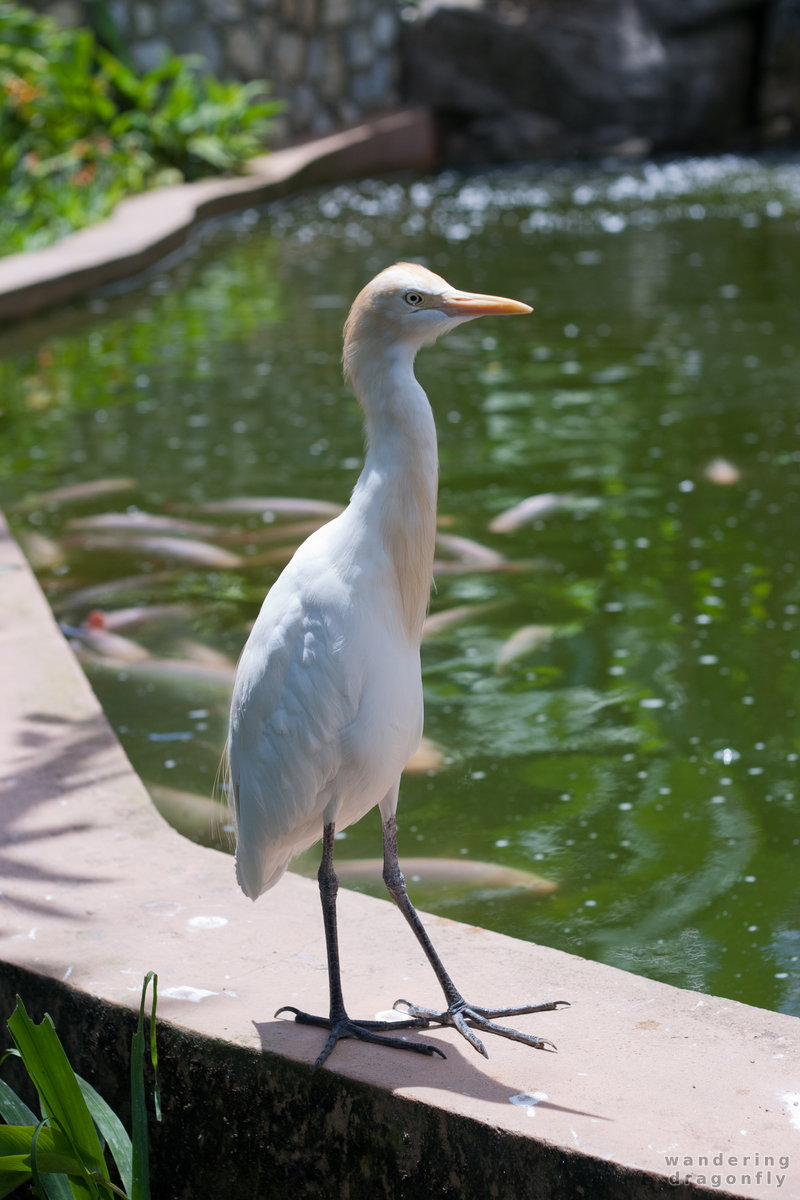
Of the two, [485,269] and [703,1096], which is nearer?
[703,1096]

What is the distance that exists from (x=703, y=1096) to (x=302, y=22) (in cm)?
1538

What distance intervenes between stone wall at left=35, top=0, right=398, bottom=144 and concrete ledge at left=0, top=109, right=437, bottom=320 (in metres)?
0.48

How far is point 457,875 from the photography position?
3.36 m

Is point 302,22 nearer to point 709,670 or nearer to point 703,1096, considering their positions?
point 709,670

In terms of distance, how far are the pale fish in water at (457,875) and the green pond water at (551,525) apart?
35 mm

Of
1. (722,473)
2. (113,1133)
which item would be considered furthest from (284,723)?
(722,473)

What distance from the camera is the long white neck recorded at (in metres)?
2.34

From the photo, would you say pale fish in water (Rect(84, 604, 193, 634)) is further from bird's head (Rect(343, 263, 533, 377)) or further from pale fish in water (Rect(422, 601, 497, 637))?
bird's head (Rect(343, 263, 533, 377))

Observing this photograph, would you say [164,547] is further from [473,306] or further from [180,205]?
[180,205]

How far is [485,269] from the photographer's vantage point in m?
10.4

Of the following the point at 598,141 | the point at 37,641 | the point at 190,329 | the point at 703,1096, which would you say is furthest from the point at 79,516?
the point at 598,141

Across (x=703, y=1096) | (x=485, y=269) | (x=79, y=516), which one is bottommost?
(x=485, y=269)

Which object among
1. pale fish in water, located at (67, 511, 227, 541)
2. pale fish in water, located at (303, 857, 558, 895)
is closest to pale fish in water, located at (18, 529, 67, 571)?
pale fish in water, located at (67, 511, 227, 541)

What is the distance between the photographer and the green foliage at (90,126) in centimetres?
1136
